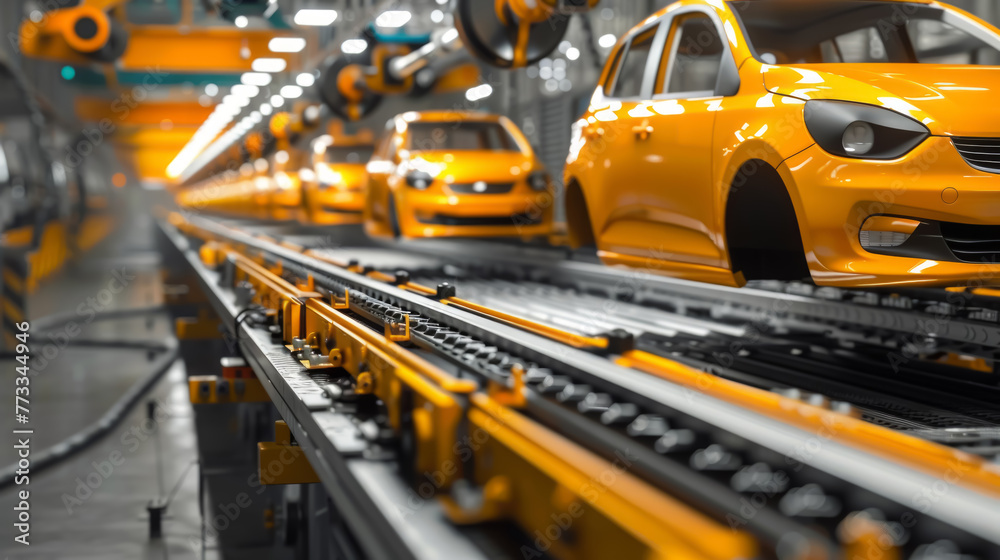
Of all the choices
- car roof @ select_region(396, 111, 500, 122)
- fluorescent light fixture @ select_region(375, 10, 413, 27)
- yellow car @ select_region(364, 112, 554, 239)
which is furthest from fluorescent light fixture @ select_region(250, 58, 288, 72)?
yellow car @ select_region(364, 112, 554, 239)

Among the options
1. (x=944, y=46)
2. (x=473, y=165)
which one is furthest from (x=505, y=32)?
(x=944, y=46)

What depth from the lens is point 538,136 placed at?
15.1 m

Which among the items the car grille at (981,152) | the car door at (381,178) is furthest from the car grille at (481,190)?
the car grille at (981,152)

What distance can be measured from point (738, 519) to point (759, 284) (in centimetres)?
405

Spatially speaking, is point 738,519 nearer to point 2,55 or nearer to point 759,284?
point 759,284

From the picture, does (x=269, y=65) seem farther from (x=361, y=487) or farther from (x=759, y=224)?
(x=361, y=487)

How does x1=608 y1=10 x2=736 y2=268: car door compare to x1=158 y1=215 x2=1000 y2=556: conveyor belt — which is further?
x1=608 y1=10 x2=736 y2=268: car door

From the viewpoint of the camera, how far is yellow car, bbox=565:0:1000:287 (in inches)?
123

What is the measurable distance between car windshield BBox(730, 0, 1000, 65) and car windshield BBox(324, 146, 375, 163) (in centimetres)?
928

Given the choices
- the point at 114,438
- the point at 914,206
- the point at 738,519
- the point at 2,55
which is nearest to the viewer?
the point at 738,519

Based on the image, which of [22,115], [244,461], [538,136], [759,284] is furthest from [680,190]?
[22,115]

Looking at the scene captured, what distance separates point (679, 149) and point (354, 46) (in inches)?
404

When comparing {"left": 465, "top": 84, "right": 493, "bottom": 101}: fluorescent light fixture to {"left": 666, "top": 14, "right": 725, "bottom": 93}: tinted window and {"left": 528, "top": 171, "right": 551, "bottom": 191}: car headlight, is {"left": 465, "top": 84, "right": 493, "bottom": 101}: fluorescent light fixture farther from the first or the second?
{"left": 666, "top": 14, "right": 725, "bottom": 93}: tinted window

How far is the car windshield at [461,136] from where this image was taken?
9031mm
